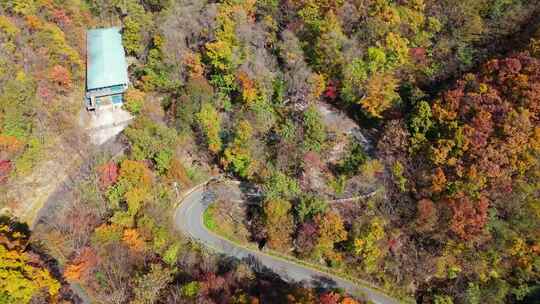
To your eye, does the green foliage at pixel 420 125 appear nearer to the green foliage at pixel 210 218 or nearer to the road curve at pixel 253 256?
the road curve at pixel 253 256

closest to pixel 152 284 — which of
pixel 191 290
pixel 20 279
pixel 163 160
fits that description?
pixel 191 290

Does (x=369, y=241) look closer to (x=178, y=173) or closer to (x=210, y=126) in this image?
(x=210, y=126)

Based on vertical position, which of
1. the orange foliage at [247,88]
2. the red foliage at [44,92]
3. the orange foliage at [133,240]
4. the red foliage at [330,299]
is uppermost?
the orange foliage at [247,88]

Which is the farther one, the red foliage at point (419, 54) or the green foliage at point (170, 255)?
the red foliage at point (419, 54)

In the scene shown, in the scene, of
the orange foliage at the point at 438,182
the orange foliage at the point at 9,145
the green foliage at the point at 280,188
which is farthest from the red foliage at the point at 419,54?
the orange foliage at the point at 9,145

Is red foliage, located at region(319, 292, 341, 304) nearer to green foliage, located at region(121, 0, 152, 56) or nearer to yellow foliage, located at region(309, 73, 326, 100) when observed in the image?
yellow foliage, located at region(309, 73, 326, 100)
